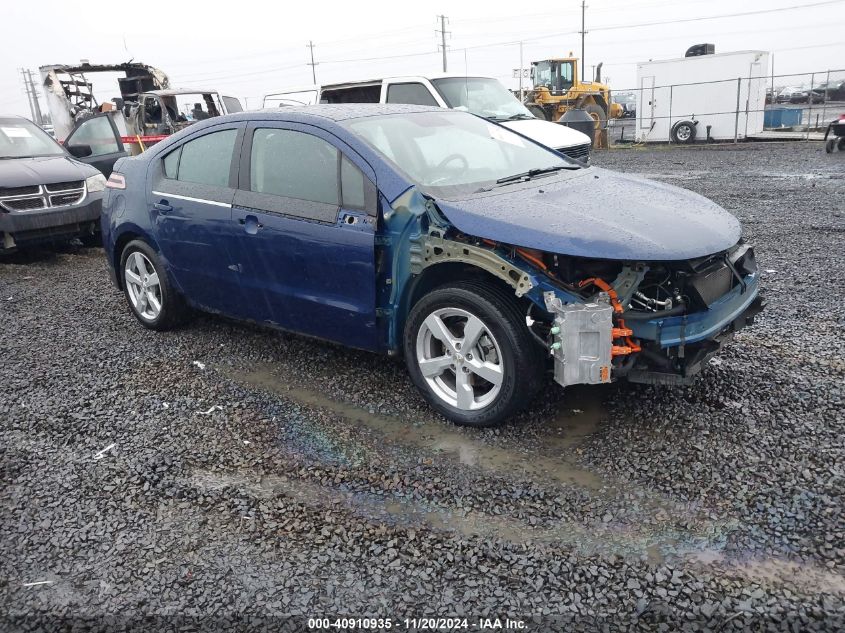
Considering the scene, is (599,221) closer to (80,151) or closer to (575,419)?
(575,419)

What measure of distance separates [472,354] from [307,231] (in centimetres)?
129

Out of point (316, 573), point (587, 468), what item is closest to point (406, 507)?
point (316, 573)

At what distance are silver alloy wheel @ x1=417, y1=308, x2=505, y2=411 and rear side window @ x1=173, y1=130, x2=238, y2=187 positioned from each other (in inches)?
76.2

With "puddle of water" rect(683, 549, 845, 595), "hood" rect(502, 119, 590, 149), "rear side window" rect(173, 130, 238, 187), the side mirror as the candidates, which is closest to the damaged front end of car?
"puddle of water" rect(683, 549, 845, 595)

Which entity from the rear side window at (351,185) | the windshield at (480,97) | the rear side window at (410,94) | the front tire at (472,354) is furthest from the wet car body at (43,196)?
the front tire at (472,354)

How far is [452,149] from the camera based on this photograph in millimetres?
4551

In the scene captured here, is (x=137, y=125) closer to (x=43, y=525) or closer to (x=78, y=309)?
(x=78, y=309)

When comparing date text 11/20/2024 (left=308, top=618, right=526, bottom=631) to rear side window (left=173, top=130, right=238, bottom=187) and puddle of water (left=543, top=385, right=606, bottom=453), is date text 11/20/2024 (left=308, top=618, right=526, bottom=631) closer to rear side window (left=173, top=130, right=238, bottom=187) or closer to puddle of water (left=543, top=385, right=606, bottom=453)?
puddle of water (left=543, top=385, right=606, bottom=453)

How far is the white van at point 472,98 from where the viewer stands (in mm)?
10492

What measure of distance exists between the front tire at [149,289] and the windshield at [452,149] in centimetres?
216

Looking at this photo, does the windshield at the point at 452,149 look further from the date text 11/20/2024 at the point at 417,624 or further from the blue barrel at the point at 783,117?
the blue barrel at the point at 783,117

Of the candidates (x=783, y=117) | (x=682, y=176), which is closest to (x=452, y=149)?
(x=682, y=176)

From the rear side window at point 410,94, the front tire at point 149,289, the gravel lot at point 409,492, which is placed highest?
the rear side window at point 410,94

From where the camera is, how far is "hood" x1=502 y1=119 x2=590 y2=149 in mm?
10172
